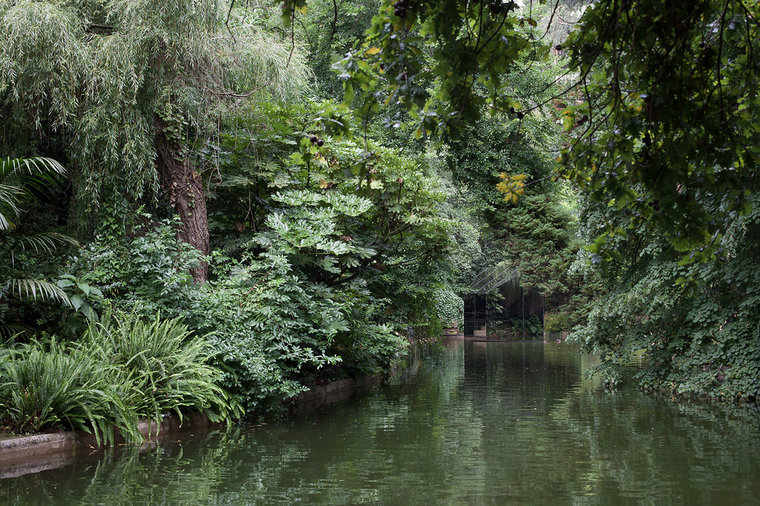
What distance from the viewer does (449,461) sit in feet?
19.6

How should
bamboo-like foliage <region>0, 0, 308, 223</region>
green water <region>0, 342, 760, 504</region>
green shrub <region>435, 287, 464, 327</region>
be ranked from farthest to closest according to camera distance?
green shrub <region>435, 287, 464, 327</region> → bamboo-like foliage <region>0, 0, 308, 223</region> → green water <region>0, 342, 760, 504</region>

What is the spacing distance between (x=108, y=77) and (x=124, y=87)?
260 millimetres

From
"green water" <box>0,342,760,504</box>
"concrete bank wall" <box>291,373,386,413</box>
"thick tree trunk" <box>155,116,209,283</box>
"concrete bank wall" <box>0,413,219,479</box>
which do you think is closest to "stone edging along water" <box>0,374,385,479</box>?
"concrete bank wall" <box>0,413,219,479</box>

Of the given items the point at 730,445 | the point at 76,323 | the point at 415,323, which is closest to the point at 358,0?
the point at 415,323

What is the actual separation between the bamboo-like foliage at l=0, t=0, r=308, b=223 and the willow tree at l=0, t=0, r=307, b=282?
1 cm

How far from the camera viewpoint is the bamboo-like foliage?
312 inches

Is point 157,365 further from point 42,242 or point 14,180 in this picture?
point 14,180

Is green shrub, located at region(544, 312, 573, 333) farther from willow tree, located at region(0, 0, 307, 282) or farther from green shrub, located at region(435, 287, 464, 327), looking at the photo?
willow tree, located at region(0, 0, 307, 282)

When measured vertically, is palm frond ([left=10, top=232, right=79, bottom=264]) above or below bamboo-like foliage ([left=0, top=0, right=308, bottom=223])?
below

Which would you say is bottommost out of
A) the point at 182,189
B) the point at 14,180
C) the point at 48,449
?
the point at 48,449

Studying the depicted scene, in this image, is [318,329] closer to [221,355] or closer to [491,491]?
[221,355]

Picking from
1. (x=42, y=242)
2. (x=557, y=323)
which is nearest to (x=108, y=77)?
(x=42, y=242)

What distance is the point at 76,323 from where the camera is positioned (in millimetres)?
7684

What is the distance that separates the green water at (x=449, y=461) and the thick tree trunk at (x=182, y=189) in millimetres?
3158
